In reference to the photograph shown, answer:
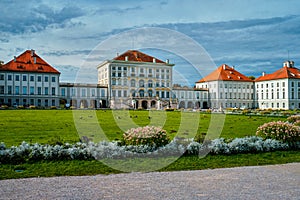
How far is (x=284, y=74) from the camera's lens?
224 ft

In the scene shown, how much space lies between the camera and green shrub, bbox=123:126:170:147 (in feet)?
30.1


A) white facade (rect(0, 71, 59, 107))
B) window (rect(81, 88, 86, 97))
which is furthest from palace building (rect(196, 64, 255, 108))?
white facade (rect(0, 71, 59, 107))

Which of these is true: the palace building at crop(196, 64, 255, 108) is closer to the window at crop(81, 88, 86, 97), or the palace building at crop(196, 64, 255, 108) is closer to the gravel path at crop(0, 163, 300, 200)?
the window at crop(81, 88, 86, 97)

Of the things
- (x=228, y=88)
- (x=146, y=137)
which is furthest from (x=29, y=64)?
(x=146, y=137)

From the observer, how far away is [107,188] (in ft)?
19.2

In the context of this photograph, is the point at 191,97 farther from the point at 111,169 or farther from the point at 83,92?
the point at 111,169

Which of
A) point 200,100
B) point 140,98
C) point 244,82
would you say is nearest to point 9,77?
point 140,98

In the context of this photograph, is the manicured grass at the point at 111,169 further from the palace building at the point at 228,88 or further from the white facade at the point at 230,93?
the white facade at the point at 230,93

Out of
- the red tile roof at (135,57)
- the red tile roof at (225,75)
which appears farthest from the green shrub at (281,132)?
the red tile roof at (225,75)

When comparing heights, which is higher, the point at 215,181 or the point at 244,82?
the point at 244,82

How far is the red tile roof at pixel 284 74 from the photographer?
67.9m

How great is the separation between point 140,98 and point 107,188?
188 feet

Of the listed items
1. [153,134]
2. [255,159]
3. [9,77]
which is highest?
[9,77]

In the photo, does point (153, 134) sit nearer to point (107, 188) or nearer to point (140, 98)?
point (107, 188)
